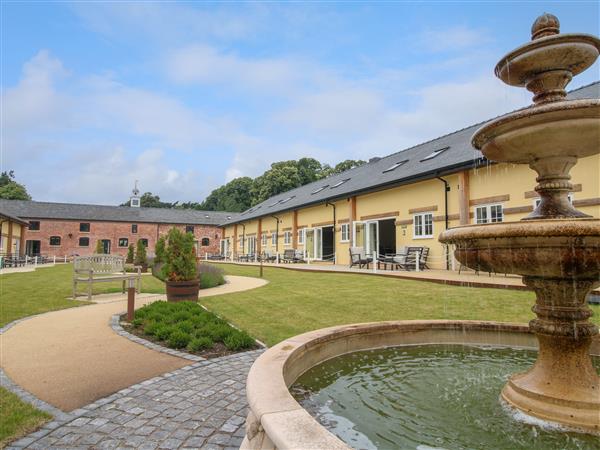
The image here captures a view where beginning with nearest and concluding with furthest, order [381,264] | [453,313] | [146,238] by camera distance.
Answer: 1. [453,313]
2. [381,264]
3. [146,238]

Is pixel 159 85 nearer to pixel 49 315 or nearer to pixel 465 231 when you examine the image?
pixel 49 315

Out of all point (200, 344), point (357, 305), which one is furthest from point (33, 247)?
point (200, 344)

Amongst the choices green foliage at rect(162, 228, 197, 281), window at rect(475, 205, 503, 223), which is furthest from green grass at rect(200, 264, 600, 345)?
window at rect(475, 205, 503, 223)

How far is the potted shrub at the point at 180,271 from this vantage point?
8.23m

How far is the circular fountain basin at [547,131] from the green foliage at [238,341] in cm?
383

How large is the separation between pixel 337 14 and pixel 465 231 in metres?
7.62

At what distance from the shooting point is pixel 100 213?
44.4 m

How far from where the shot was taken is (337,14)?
840 cm

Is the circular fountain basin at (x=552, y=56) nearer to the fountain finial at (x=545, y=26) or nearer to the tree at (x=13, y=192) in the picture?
the fountain finial at (x=545, y=26)

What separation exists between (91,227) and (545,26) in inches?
1909

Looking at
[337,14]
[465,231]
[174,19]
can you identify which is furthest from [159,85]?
[465,231]

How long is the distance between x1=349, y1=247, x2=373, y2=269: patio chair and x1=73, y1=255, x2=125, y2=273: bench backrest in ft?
34.2

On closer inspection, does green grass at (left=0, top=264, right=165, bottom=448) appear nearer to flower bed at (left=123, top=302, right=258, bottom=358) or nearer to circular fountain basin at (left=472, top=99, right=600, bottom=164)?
flower bed at (left=123, top=302, right=258, bottom=358)

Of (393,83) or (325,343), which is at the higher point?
(393,83)
